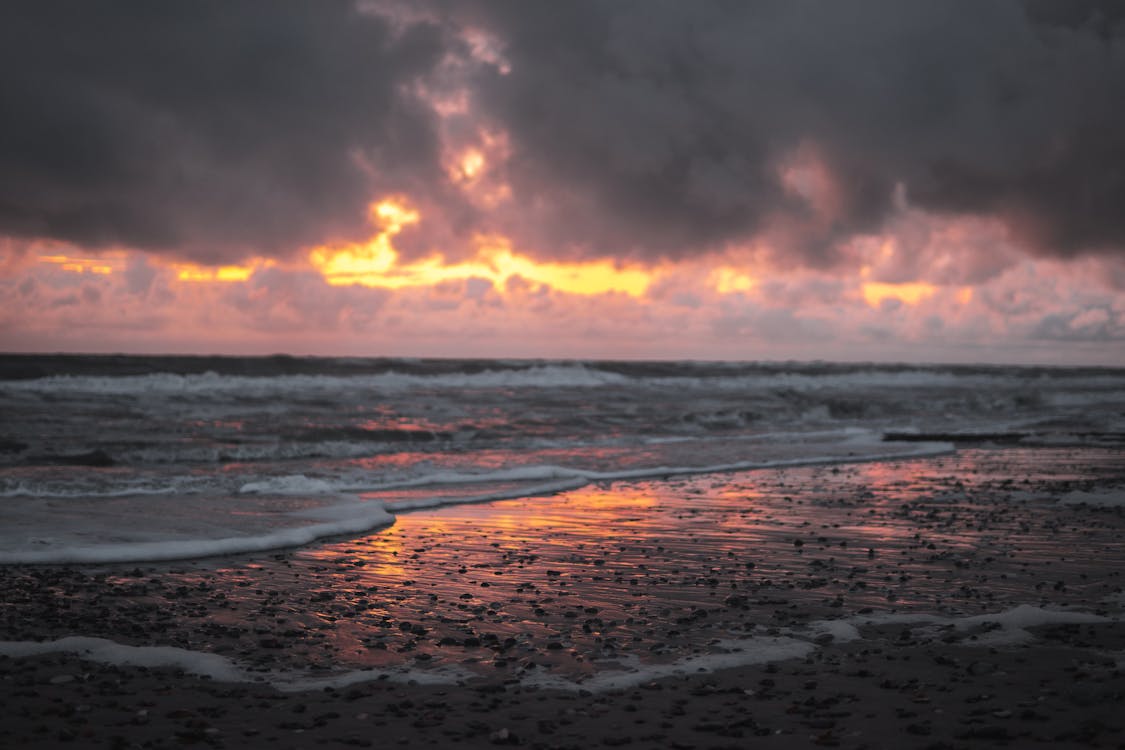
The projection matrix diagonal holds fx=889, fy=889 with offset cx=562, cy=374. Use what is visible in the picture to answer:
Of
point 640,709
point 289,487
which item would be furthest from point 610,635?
point 289,487

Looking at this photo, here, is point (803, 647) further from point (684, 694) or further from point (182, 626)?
point (182, 626)

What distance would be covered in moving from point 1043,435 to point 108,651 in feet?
79.0

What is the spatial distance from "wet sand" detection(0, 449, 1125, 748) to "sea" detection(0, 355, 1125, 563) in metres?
1.75

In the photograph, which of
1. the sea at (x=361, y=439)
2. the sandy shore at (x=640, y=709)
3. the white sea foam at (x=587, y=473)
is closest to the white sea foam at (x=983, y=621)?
the sandy shore at (x=640, y=709)

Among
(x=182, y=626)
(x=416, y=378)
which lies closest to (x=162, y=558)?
(x=182, y=626)

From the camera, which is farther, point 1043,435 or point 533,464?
point 1043,435

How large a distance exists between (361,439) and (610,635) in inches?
668

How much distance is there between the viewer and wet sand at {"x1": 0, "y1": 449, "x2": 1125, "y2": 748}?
166 inches

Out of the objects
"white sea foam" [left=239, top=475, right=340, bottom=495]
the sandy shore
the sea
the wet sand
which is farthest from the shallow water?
"white sea foam" [left=239, top=475, right=340, bottom=495]

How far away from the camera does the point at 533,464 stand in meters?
17.2

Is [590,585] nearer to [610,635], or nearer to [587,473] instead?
[610,635]

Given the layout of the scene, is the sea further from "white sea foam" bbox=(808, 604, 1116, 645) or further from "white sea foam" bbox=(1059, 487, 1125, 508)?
"white sea foam" bbox=(1059, 487, 1125, 508)

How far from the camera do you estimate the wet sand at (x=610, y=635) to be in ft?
13.8

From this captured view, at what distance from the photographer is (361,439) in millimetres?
21922
